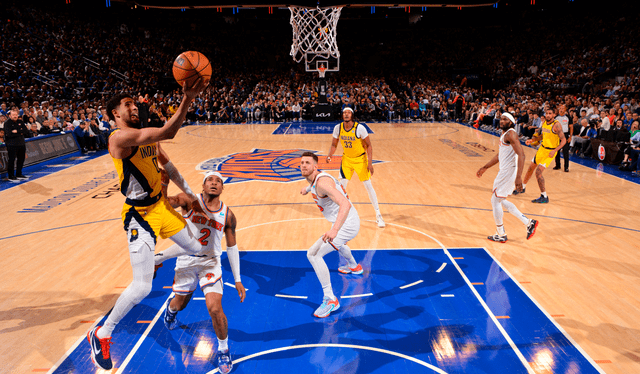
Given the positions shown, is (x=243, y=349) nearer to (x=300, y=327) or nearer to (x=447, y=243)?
(x=300, y=327)

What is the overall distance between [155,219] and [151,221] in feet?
0.11

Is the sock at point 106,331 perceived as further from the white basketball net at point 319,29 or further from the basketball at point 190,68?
the white basketball net at point 319,29

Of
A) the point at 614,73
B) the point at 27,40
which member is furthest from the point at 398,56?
the point at 27,40

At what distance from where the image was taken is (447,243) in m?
6.36

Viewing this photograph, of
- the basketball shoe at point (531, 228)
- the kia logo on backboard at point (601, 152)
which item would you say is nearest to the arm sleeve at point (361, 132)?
the basketball shoe at point (531, 228)

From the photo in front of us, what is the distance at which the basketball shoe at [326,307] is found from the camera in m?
4.34

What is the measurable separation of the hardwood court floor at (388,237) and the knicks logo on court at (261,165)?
0.64 meters

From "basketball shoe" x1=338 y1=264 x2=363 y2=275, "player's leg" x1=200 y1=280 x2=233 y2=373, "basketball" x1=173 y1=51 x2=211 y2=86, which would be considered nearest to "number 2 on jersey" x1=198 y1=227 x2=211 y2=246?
"player's leg" x1=200 y1=280 x2=233 y2=373

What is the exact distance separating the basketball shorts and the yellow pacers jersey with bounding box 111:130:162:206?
0.18ft

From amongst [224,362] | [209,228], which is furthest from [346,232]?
[224,362]

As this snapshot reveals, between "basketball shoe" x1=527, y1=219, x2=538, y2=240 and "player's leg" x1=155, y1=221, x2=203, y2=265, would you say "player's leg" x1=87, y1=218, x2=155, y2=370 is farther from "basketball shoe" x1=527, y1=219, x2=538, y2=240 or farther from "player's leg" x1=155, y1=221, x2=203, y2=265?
"basketball shoe" x1=527, y1=219, x2=538, y2=240

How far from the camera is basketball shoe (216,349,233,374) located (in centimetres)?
351

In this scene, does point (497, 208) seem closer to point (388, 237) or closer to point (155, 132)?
point (388, 237)

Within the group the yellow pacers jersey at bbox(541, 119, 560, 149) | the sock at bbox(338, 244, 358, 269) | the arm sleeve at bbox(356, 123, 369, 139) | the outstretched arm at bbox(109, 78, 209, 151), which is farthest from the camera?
the yellow pacers jersey at bbox(541, 119, 560, 149)
